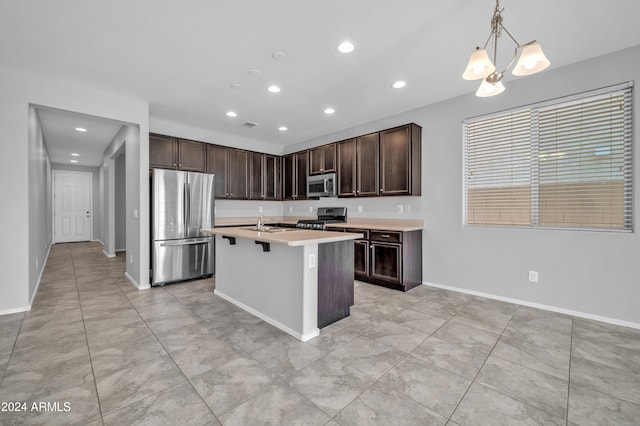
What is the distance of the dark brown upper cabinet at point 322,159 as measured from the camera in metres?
5.17

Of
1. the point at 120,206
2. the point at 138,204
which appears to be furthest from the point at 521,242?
the point at 120,206

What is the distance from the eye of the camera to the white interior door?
8.45 metres

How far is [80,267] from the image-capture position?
528 centimetres

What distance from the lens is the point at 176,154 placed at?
4676 millimetres

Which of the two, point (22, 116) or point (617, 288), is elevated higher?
point (22, 116)

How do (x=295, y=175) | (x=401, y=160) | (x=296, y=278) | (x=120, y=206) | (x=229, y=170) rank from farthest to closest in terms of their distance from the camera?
1. (x=120, y=206)
2. (x=295, y=175)
3. (x=229, y=170)
4. (x=401, y=160)
5. (x=296, y=278)

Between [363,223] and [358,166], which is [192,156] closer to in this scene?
[358,166]

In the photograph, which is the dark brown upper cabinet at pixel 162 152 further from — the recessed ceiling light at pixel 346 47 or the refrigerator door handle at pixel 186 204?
the recessed ceiling light at pixel 346 47

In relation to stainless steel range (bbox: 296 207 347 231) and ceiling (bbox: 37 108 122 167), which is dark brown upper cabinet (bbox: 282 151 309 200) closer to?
stainless steel range (bbox: 296 207 347 231)

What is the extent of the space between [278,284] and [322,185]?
9.64 ft

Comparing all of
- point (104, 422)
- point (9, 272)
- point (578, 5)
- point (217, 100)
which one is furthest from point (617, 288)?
point (9, 272)

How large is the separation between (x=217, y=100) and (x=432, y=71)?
9.25ft

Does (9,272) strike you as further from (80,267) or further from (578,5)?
(578,5)

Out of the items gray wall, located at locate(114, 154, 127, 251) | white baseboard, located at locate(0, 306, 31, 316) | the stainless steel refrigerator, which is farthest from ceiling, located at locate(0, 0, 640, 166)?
gray wall, located at locate(114, 154, 127, 251)
